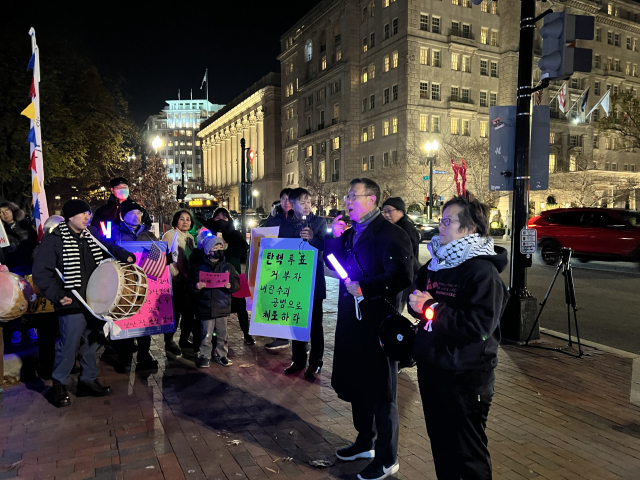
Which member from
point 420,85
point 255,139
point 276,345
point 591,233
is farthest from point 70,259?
point 255,139

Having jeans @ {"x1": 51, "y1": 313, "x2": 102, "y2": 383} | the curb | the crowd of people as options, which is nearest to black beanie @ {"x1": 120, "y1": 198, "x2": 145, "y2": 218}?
the crowd of people

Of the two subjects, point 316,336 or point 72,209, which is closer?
point 72,209

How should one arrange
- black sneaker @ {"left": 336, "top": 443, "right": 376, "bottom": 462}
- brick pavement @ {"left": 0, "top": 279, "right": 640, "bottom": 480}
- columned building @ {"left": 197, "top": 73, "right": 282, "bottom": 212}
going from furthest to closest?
columned building @ {"left": 197, "top": 73, "right": 282, "bottom": 212}
black sneaker @ {"left": 336, "top": 443, "right": 376, "bottom": 462}
brick pavement @ {"left": 0, "top": 279, "right": 640, "bottom": 480}

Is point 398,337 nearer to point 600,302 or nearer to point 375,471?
point 375,471

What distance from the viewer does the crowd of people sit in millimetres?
2781

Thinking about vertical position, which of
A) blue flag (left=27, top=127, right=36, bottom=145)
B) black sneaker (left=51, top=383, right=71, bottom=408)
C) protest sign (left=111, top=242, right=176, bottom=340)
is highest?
blue flag (left=27, top=127, right=36, bottom=145)

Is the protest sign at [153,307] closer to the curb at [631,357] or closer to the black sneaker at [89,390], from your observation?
the black sneaker at [89,390]

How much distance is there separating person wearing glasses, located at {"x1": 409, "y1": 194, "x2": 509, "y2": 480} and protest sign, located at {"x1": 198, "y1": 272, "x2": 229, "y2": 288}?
3.75 m

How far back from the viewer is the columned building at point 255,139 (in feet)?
291

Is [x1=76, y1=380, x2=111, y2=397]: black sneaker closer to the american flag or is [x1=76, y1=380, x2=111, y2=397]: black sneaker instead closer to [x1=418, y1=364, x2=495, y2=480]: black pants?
the american flag

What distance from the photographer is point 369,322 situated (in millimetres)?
3676

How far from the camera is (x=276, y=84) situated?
88.9m

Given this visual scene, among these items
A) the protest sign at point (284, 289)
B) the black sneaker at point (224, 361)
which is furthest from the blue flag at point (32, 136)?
the black sneaker at point (224, 361)

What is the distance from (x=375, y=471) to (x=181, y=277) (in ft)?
15.3
